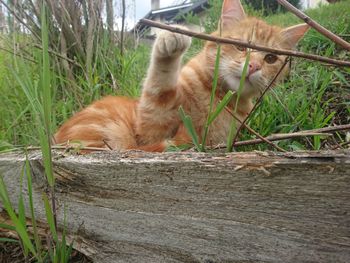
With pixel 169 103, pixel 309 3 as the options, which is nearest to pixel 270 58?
pixel 169 103

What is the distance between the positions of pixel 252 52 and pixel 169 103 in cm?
42

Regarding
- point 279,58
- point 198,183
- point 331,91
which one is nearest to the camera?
point 198,183

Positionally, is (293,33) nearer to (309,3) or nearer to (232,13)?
(232,13)

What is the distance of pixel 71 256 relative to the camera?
905mm

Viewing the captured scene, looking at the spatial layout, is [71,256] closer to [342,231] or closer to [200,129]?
[342,231]

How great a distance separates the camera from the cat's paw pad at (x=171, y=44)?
4.33ft

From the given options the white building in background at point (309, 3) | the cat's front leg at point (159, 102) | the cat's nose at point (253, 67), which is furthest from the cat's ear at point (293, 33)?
the white building in background at point (309, 3)

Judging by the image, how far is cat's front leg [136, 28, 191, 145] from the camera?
1488mm

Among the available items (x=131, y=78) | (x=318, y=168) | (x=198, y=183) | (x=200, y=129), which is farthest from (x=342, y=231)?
(x=131, y=78)

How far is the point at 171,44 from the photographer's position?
1335 mm

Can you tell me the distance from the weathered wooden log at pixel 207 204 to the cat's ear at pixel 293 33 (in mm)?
1268

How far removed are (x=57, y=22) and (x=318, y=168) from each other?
6.96ft

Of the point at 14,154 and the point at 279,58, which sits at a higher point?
the point at 279,58

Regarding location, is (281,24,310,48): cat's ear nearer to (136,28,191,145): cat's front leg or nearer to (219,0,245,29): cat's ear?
(219,0,245,29): cat's ear
